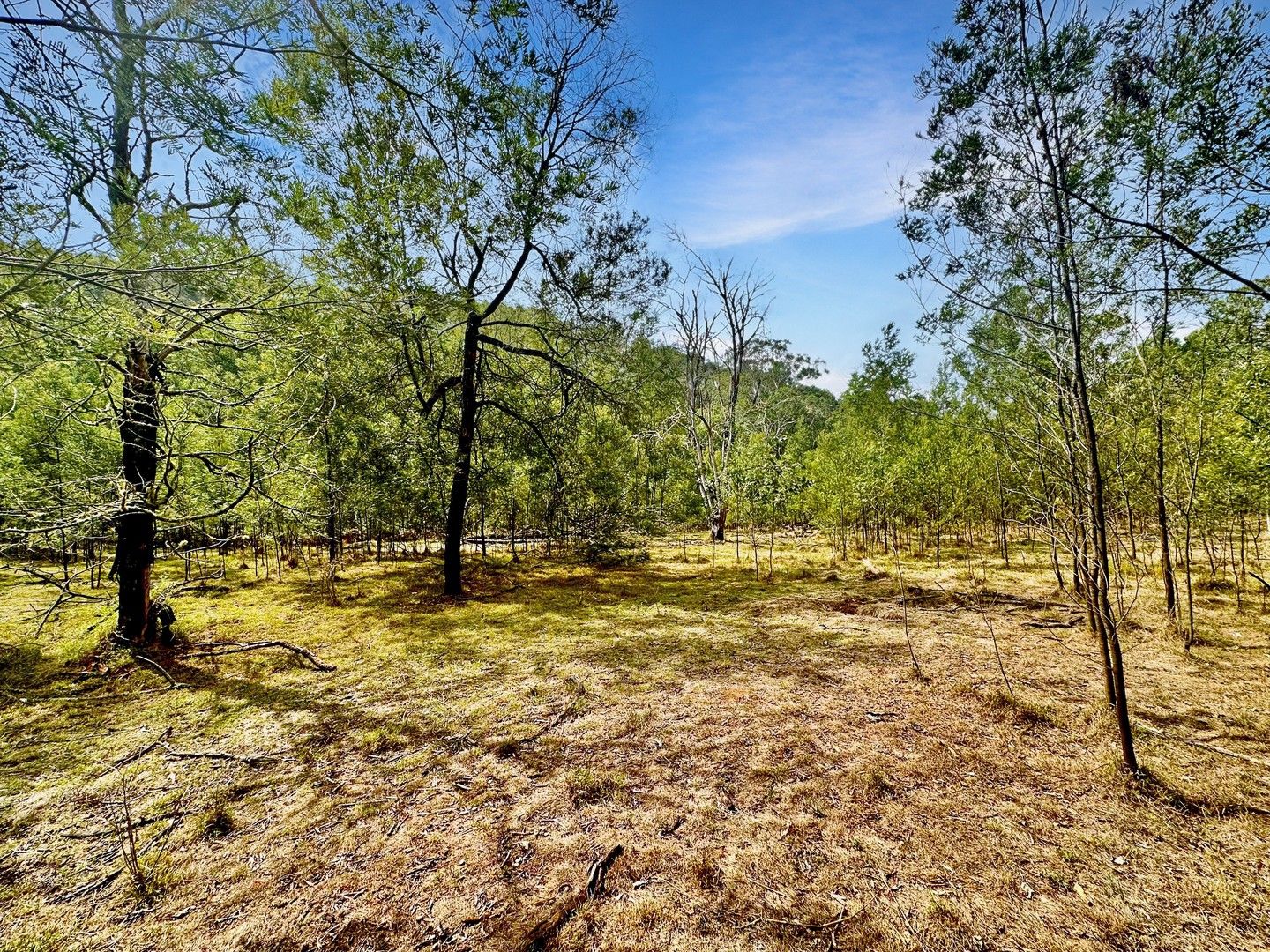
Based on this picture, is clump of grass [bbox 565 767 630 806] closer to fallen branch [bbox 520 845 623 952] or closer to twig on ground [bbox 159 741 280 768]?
fallen branch [bbox 520 845 623 952]

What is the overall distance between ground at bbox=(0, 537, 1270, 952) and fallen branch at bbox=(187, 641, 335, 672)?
19cm

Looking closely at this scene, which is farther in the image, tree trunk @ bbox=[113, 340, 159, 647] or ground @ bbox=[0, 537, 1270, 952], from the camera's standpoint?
tree trunk @ bbox=[113, 340, 159, 647]

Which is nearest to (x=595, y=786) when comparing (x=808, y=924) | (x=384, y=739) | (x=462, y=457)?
(x=808, y=924)

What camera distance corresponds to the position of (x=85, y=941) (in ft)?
6.54

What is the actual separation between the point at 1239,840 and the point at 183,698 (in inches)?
298

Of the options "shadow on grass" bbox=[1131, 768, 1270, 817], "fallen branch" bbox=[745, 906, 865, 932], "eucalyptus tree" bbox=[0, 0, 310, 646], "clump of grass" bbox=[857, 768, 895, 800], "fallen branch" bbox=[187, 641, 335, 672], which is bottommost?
"clump of grass" bbox=[857, 768, 895, 800]

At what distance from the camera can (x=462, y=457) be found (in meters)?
8.46

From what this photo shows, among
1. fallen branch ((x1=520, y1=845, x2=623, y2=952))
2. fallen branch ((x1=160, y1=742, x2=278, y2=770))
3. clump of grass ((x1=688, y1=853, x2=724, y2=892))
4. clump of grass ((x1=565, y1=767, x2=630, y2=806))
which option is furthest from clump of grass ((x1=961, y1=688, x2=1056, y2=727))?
fallen branch ((x1=160, y1=742, x2=278, y2=770))

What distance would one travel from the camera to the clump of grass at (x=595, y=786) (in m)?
2.98

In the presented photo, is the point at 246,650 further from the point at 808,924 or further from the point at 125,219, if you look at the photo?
the point at 808,924

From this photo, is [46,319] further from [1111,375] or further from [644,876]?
[1111,375]

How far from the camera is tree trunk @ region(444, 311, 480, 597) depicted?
27.8ft

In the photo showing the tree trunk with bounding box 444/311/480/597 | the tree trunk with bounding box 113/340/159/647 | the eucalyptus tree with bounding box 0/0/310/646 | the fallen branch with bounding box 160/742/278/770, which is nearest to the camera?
the eucalyptus tree with bounding box 0/0/310/646

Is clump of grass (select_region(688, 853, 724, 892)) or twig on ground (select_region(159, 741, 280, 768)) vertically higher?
twig on ground (select_region(159, 741, 280, 768))
